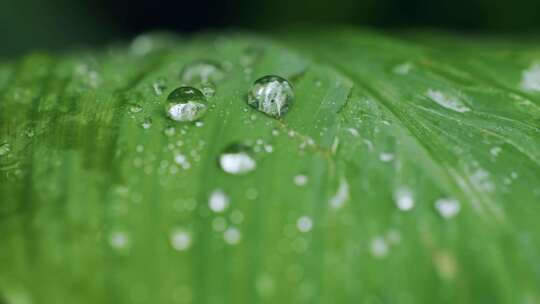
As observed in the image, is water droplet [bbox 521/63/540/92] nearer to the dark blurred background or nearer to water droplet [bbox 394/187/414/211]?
water droplet [bbox 394/187/414/211]

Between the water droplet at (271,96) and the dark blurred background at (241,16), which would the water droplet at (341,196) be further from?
the dark blurred background at (241,16)

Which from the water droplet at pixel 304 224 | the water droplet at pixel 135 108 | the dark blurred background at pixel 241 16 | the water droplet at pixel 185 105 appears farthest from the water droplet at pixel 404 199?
the dark blurred background at pixel 241 16

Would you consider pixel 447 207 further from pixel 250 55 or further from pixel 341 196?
pixel 250 55

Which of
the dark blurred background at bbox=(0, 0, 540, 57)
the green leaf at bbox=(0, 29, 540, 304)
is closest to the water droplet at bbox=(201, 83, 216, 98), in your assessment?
the green leaf at bbox=(0, 29, 540, 304)

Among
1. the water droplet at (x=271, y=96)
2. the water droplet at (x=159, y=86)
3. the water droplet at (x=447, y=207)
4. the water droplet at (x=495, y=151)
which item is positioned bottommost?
the water droplet at (x=447, y=207)

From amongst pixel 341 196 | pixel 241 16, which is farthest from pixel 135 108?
pixel 241 16

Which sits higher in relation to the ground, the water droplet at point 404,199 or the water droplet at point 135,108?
the water droplet at point 135,108
